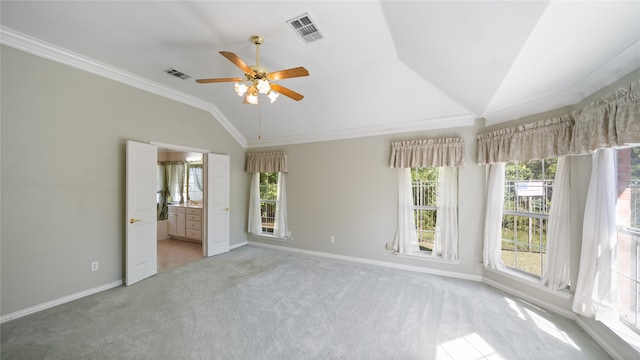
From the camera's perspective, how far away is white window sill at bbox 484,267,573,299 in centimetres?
242

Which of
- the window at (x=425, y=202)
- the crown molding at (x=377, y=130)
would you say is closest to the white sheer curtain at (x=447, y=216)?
the window at (x=425, y=202)

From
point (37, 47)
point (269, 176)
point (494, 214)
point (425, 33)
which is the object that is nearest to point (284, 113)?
point (269, 176)

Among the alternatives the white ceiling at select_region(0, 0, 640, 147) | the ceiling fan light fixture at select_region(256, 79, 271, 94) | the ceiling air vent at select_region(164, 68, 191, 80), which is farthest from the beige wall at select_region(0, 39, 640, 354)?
the ceiling fan light fixture at select_region(256, 79, 271, 94)

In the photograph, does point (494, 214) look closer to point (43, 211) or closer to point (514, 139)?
point (514, 139)

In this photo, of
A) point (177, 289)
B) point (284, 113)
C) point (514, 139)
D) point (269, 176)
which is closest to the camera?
point (514, 139)

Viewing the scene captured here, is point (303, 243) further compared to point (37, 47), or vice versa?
point (303, 243)

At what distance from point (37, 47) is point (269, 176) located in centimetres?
368

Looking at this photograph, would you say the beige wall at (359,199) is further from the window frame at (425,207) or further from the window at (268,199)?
the window at (268,199)

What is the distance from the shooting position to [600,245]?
1.99 m

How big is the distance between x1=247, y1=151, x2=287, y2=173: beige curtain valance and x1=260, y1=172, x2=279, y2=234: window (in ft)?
0.97

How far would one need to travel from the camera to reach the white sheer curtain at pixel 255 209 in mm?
5137

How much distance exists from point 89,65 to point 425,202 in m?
5.23

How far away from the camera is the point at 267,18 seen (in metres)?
2.13

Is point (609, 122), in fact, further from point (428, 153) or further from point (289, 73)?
point (289, 73)
